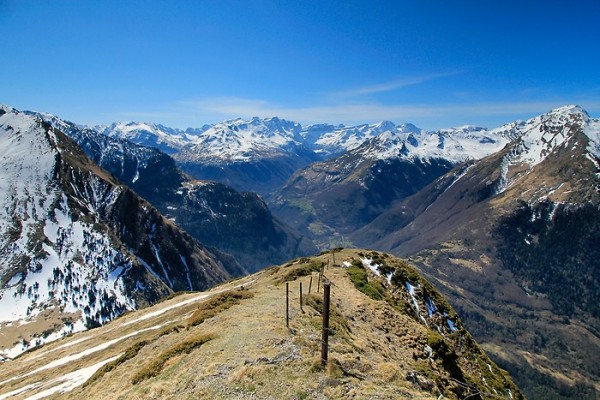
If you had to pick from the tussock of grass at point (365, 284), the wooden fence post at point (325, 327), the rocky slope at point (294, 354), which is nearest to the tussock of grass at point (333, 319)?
the rocky slope at point (294, 354)

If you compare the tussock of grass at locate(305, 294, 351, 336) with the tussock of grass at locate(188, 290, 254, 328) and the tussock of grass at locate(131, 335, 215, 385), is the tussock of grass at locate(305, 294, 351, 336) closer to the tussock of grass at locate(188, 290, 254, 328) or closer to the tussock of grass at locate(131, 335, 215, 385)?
the tussock of grass at locate(188, 290, 254, 328)

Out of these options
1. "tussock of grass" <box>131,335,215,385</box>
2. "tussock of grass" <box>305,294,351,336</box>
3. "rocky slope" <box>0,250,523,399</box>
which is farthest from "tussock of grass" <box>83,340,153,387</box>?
"tussock of grass" <box>305,294,351,336</box>

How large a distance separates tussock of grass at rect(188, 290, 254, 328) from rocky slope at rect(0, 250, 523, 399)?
143 mm

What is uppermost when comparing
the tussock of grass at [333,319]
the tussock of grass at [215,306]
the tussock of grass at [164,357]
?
the tussock of grass at [215,306]

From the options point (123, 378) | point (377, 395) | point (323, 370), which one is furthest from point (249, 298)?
point (377, 395)

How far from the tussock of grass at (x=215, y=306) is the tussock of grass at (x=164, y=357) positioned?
9347mm

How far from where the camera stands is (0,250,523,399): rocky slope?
27094 mm

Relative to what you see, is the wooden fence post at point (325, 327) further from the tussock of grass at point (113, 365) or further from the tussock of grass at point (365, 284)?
the tussock of grass at point (365, 284)

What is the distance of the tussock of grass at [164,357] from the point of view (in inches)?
1308

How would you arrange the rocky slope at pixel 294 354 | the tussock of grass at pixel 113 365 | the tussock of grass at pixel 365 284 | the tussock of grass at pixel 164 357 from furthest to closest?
the tussock of grass at pixel 365 284, the tussock of grass at pixel 113 365, the tussock of grass at pixel 164 357, the rocky slope at pixel 294 354

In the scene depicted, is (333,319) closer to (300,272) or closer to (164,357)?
(164,357)

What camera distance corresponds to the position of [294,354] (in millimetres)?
30234

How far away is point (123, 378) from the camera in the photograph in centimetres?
3744

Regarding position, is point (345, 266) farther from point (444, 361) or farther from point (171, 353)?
point (171, 353)
